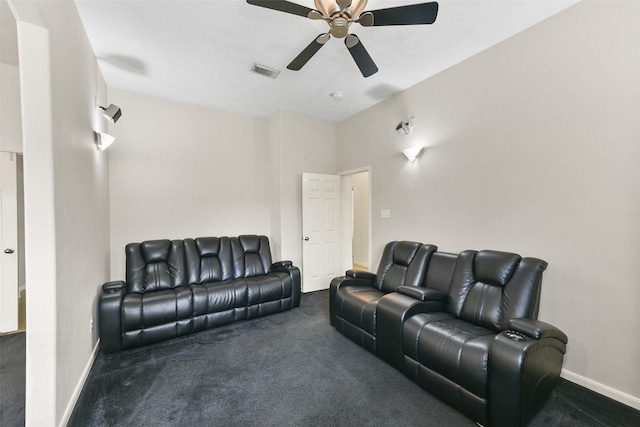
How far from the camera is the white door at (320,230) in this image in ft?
15.0

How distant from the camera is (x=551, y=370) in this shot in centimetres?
181

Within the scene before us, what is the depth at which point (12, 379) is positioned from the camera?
86.0 inches

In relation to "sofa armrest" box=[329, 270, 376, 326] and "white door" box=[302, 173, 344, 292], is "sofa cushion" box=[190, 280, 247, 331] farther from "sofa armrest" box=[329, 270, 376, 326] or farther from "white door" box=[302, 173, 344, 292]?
"white door" box=[302, 173, 344, 292]

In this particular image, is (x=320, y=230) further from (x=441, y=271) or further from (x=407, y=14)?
(x=407, y=14)

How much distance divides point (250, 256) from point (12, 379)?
245 centimetres

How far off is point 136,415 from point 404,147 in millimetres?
3896

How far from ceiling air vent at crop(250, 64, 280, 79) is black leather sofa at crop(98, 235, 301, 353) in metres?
2.31

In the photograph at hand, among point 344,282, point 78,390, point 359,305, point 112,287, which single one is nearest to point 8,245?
point 112,287

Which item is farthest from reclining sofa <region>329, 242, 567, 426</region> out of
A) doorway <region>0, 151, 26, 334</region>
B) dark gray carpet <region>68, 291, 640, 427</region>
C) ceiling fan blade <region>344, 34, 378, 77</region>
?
doorway <region>0, 151, 26, 334</region>

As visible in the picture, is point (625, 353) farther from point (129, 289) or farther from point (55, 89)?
point (129, 289)

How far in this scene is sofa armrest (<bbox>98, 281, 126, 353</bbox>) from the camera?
256cm

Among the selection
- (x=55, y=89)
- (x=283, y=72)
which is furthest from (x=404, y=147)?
(x=55, y=89)

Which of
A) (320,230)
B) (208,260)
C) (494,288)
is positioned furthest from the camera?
(320,230)

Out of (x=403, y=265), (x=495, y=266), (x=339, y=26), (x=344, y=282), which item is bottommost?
(x=344, y=282)
